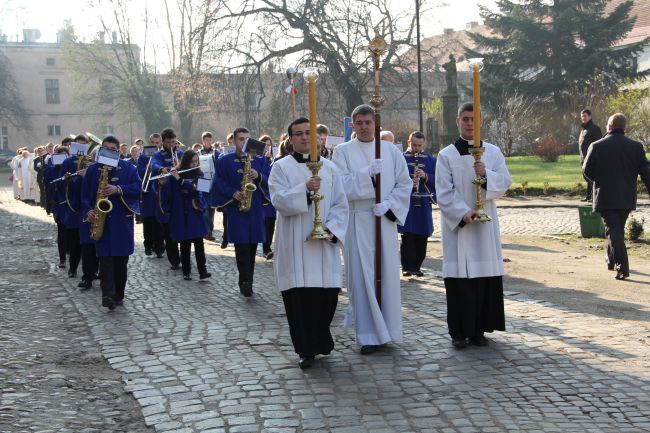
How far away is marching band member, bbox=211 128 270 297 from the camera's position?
1122 centimetres

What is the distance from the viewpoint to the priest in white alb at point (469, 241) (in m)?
7.89

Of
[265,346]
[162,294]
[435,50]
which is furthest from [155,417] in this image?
[435,50]

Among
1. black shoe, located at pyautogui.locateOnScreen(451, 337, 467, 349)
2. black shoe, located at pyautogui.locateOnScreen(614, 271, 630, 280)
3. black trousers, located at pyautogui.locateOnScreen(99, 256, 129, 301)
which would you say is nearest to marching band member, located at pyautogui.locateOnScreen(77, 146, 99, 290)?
black trousers, located at pyautogui.locateOnScreen(99, 256, 129, 301)

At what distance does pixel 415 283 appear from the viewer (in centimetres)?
1173

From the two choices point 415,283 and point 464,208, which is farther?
point 415,283

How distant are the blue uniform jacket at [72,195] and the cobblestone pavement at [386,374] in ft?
9.56

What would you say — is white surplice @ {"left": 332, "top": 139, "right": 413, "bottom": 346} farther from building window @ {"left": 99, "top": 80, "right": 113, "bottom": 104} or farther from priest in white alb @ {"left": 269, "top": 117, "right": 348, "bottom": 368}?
building window @ {"left": 99, "top": 80, "right": 113, "bottom": 104}

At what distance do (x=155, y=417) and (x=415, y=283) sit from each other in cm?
588

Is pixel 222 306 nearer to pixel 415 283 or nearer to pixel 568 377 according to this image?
pixel 415 283

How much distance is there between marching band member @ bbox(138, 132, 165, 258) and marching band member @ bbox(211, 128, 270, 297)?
3114mm

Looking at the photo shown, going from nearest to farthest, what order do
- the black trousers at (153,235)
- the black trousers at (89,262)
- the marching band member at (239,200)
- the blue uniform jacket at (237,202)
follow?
the marching band member at (239,200) → the blue uniform jacket at (237,202) → the black trousers at (89,262) → the black trousers at (153,235)

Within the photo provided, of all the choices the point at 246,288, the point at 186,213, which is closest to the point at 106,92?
the point at 186,213

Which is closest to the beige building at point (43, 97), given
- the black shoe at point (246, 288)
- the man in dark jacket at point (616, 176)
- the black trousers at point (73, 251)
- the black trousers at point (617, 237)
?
the black trousers at point (73, 251)

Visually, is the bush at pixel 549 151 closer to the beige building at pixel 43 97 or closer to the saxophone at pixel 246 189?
the saxophone at pixel 246 189
